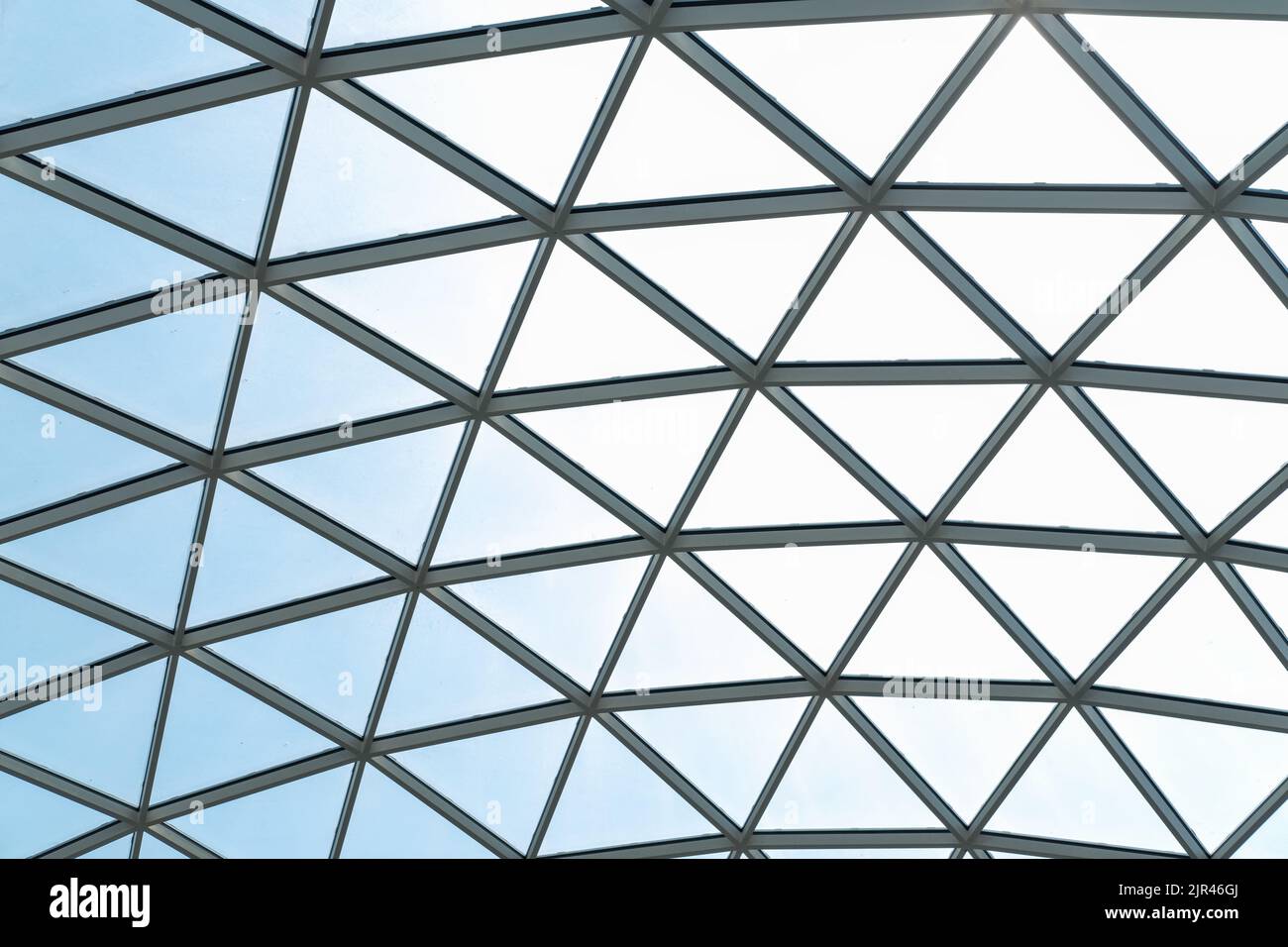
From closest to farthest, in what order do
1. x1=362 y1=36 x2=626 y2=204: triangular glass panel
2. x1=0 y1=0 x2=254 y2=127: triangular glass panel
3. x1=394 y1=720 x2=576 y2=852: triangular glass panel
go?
x1=0 y1=0 x2=254 y2=127: triangular glass panel, x1=362 y1=36 x2=626 y2=204: triangular glass panel, x1=394 y1=720 x2=576 y2=852: triangular glass panel

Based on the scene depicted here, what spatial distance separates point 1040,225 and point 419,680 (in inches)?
631

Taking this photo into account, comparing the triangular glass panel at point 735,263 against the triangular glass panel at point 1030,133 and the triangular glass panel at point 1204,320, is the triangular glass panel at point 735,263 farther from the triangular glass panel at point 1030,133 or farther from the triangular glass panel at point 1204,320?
the triangular glass panel at point 1204,320

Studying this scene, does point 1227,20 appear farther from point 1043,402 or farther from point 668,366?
point 668,366

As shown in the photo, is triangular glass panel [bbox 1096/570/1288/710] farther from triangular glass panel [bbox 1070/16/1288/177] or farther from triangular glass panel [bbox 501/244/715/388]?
triangular glass panel [bbox 501/244/715/388]

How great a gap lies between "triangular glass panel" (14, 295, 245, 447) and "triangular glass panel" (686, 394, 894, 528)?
9.28 meters

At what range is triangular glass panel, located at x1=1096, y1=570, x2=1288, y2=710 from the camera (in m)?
23.3

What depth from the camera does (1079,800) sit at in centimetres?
2711

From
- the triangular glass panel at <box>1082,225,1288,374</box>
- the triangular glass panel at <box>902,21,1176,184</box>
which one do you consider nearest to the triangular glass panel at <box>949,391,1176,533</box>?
the triangular glass panel at <box>1082,225,1288,374</box>

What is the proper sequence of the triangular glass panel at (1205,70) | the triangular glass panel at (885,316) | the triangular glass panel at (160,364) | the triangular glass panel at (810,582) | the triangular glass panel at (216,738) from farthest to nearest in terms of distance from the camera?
the triangular glass panel at (216,738)
the triangular glass panel at (810,582)
the triangular glass panel at (160,364)
the triangular glass panel at (885,316)
the triangular glass panel at (1205,70)

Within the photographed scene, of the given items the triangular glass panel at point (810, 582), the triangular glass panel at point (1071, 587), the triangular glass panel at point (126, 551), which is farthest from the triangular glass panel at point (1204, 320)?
the triangular glass panel at point (126, 551)

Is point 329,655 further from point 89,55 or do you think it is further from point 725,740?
point 89,55

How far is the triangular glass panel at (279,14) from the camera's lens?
15383mm

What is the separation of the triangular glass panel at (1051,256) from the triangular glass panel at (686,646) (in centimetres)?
906

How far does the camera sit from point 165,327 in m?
→ 19.4
